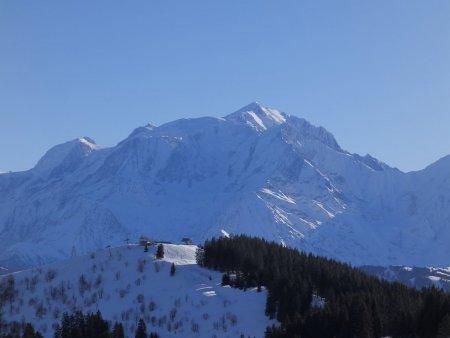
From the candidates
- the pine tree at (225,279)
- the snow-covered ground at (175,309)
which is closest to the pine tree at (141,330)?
the snow-covered ground at (175,309)

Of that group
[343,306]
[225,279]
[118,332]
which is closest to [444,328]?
[343,306]

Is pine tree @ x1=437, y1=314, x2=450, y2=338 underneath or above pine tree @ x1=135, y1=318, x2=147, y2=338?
underneath

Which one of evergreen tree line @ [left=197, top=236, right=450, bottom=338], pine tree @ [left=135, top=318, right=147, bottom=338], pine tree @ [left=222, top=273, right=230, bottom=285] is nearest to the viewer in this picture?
evergreen tree line @ [left=197, top=236, right=450, bottom=338]

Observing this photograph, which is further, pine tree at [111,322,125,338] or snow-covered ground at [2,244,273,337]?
snow-covered ground at [2,244,273,337]

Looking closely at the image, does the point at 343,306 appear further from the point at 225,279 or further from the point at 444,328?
the point at 225,279

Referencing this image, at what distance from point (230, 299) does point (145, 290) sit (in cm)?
2484

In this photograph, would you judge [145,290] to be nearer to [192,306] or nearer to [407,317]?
[192,306]

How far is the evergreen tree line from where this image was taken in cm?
14638

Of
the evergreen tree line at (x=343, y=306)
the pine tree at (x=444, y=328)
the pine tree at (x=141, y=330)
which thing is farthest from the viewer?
the pine tree at (x=141, y=330)

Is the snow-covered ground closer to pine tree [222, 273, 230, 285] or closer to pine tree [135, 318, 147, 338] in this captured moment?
pine tree [222, 273, 230, 285]

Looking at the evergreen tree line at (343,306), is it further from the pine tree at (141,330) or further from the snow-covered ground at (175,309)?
the pine tree at (141,330)

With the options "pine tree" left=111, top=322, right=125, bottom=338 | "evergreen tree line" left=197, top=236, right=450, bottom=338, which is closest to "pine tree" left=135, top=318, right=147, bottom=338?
"pine tree" left=111, top=322, right=125, bottom=338

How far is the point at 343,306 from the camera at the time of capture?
513 feet

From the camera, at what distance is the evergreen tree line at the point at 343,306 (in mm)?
146375
